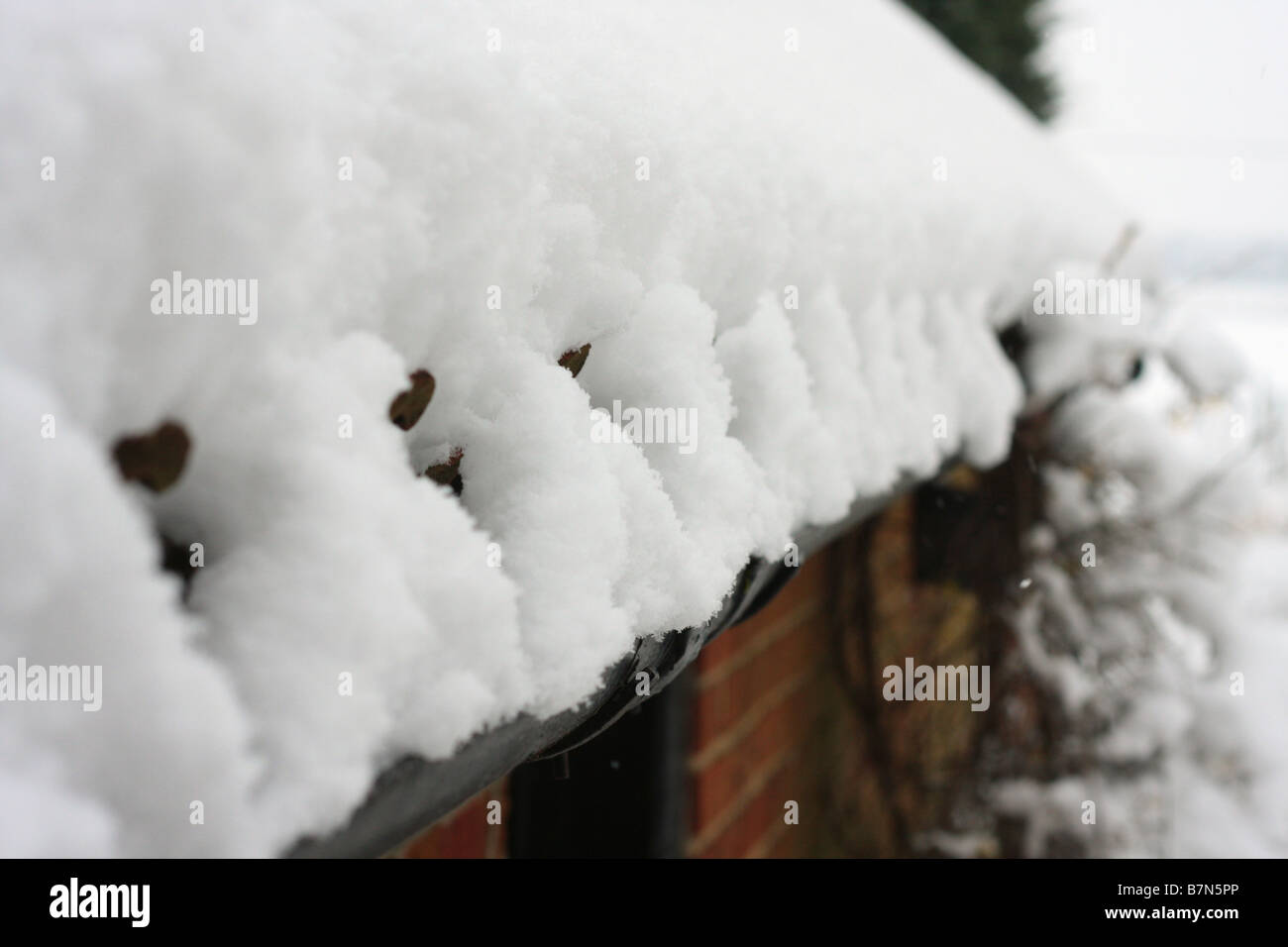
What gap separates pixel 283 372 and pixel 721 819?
2516 mm

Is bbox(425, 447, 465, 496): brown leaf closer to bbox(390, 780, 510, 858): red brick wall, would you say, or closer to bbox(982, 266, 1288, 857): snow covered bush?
bbox(390, 780, 510, 858): red brick wall

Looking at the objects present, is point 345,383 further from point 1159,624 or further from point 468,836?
point 1159,624

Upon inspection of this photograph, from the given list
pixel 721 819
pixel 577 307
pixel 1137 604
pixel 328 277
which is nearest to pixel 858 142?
pixel 577 307
